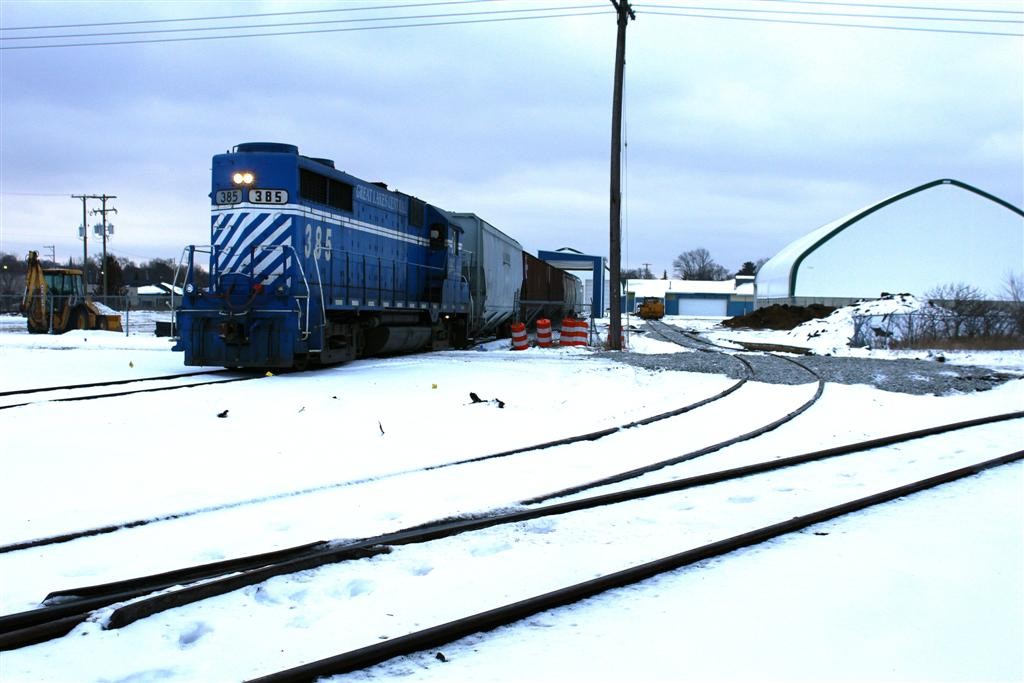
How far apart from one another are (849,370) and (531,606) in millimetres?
13854

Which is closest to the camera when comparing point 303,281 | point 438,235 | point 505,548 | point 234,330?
point 505,548

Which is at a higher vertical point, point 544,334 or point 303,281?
point 303,281

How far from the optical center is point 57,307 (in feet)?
101

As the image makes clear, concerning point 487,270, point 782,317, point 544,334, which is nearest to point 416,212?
point 487,270

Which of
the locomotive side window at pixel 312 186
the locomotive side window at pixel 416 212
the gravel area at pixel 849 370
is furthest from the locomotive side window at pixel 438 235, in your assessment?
the locomotive side window at pixel 312 186

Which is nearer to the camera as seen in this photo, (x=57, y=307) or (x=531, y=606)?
(x=531, y=606)

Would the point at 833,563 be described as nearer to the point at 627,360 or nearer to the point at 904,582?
the point at 904,582

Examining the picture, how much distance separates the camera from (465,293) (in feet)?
63.2

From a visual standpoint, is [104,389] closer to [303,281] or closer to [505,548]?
[303,281]

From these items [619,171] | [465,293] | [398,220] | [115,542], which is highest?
[619,171]

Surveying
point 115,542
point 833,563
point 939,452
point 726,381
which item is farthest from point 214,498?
point 726,381

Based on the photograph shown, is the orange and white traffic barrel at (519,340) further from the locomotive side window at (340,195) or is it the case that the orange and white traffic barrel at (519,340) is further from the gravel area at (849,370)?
the locomotive side window at (340,195)

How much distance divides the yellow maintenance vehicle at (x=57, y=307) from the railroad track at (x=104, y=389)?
66.0 ft

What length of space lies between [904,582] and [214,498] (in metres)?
4.46
